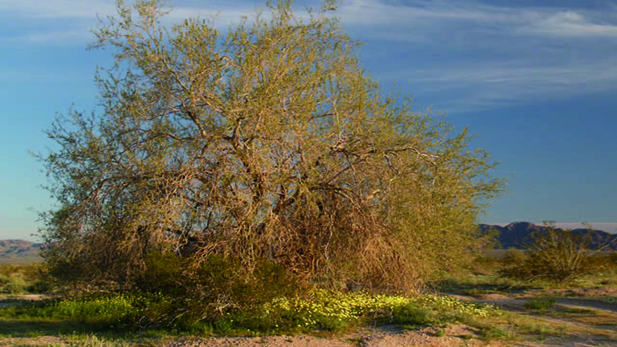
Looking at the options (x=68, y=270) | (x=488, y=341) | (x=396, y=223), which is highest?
(x=396, y=223)

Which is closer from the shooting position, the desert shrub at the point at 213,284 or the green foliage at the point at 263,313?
the desert shrub at the point at 213,284

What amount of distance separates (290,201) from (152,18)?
5.65m

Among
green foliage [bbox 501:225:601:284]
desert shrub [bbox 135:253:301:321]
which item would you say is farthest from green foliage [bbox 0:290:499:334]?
green foliage [bbox 501:225:601:284]

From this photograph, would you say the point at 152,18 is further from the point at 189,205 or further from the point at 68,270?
the point at 68,270

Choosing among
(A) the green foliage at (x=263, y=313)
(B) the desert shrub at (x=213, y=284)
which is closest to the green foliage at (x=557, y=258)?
(A) the green foliage at (x=263, y=313)

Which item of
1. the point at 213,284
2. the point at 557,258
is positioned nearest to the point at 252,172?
the point at 213,284

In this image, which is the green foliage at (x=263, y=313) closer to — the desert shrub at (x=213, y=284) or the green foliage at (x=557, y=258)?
the desert shrub at (x=213, y=284)

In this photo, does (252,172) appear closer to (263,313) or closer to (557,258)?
(263,313)

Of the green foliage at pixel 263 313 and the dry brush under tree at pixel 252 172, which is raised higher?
the dry brush under tree at pixel 252 172

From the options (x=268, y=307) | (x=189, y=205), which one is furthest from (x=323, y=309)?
(x=189, y=205)

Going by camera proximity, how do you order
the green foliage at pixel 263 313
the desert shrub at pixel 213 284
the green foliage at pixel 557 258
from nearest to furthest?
the desert shrub at pixel 213 284
the green foliage at pixel 263 313
the green foliage at pixel 557 258

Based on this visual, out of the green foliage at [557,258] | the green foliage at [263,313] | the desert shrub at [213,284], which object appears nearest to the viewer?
the desert shrub at [213,284]

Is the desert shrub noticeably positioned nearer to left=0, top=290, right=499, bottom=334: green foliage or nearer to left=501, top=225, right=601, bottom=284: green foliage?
left=0, top=290, right=499, bottom=334: green foliage

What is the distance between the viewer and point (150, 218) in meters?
11.9
